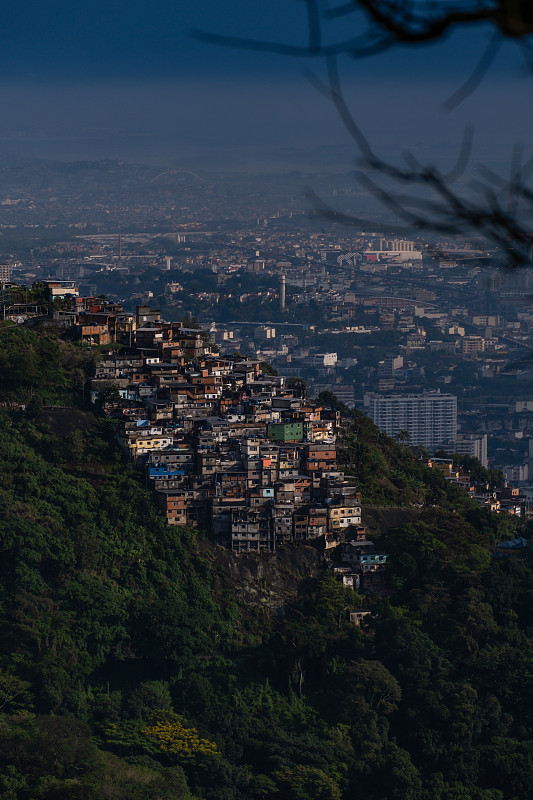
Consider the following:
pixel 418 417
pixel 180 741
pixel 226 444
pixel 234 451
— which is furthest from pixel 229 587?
pixel 418 417

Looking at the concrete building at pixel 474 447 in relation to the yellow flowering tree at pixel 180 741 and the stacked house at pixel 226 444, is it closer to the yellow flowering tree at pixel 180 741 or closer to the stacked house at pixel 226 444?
the stacked house at pixel 226 444

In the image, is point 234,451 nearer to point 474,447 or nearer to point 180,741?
point 180,741

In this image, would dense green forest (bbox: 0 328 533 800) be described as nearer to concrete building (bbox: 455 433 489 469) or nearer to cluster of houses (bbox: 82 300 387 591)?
cluster of houses (bbox: 82 300 387 591)

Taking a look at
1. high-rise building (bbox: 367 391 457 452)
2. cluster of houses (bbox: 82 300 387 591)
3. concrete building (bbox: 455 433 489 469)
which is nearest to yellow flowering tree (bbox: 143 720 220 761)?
cluster of houses (bbox: 82 300 387 591)

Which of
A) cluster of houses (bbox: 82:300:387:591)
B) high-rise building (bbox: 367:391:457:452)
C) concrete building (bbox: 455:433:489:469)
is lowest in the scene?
concrete building (bbox: 455:433:489:469)

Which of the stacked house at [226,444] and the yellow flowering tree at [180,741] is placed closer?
the yellow flowering tree at [180,741]

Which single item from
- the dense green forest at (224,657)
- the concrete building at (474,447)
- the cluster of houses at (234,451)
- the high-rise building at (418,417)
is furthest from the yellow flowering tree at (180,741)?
the high-rise building at (418,417)
